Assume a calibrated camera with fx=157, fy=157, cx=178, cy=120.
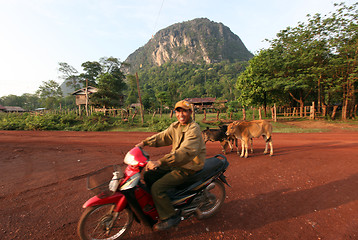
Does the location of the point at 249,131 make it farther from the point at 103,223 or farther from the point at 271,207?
the point at 103,223

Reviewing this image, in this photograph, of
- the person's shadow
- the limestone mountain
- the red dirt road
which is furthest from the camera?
the limestone mountain

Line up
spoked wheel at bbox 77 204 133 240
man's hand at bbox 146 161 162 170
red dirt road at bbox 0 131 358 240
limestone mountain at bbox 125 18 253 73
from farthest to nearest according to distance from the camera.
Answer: limestone mountain at bbox 125 18 253 73
red dirt road at bbox 0 131 358 240
spoked wheel at bbox 77 204 133 240
man's hand at bbox 146 161 162 170

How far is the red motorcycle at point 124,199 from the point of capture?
208 centimetres

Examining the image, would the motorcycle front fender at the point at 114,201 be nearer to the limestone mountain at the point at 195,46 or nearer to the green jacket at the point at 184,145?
the green jacket at the point at 184,145

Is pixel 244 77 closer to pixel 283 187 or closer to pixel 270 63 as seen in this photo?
pixel 270 63

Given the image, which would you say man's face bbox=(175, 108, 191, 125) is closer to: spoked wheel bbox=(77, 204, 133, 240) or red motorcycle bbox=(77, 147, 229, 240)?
red motorcycle bbox=(77, 147, 229, 240)

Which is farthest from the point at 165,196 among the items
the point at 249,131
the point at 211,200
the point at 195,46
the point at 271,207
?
the point at 195,46

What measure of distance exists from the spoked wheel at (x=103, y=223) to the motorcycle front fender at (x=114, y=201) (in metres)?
0.07

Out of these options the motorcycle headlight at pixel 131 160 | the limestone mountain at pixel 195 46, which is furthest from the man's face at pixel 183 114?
the limestone mountain at pixel 195 46

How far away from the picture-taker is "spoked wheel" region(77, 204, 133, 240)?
212cm

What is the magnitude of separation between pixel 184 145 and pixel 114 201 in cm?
122

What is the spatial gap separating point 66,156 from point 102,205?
5.80m

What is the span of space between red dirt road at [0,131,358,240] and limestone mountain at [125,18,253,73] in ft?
505

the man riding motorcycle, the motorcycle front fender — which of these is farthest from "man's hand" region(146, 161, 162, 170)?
the motorcycle front fender
